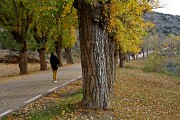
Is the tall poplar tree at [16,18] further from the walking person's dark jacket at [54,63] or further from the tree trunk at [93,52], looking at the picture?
the tree trunk at [93,52]

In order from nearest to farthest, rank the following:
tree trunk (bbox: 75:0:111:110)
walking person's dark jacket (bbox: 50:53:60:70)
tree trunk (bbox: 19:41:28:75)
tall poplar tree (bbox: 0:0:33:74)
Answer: tree trunk (bbox: 75:0:111:110) < walking person's dark jacket (bbox: 50:53:60:70) < tall poplar tree (bbox: 0:0:33:74) < tree trunk (bbox: 19:41:28:75)

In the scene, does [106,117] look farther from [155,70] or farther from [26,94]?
[155,70]

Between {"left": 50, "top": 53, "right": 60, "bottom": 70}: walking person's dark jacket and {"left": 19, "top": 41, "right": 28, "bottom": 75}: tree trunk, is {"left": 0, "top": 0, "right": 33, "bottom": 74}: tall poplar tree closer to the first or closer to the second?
{"left": 19, "top": 41, "right": 28, "bottom": 75}: tree trunk

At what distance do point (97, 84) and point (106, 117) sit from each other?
1.18 meters

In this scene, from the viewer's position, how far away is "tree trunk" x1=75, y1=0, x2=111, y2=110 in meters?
10.5

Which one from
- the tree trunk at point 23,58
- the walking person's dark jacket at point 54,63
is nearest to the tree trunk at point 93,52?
the walking person's dark jacket at point 54,63

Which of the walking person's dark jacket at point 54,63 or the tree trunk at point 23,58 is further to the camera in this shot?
the tree trunk at point 23,58

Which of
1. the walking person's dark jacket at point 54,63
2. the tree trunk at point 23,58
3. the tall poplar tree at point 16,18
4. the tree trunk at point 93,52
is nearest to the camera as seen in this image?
the tree trunk at point 93,52

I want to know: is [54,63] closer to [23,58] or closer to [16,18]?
[16,18]

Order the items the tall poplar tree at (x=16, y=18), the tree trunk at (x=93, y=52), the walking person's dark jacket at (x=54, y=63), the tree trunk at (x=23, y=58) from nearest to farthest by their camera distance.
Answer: the tree trunk at (x=93, y=52) < the walking person's dark jacket at (x=54, y=63) < the tall poplar tree at (x=16, y=18) < the tree trunk at (x=23, y=58)

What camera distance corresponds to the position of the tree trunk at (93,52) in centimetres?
1046

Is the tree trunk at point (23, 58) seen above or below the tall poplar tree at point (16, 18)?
below

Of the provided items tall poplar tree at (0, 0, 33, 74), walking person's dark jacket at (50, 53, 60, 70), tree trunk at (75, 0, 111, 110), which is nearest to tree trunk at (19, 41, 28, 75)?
tall poplar tree at (0, 0, 33, 74)

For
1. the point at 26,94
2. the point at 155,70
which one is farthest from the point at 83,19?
the point at 155,70
